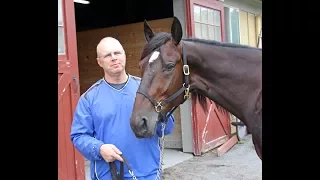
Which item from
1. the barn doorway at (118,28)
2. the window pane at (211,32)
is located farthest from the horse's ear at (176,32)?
the window pane at (211,32)

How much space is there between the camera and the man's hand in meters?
1.81

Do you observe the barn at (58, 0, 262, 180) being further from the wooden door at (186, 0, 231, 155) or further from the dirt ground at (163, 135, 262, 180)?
the dirt ground at (163, 135, 262, 180)

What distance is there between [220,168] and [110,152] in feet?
12.0

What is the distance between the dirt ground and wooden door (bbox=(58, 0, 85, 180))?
151 centimetres

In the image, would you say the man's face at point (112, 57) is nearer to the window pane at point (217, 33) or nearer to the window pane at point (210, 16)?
the window pane at point (210, 16)

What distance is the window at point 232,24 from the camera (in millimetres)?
7027

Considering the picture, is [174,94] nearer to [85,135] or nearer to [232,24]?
[85,135]

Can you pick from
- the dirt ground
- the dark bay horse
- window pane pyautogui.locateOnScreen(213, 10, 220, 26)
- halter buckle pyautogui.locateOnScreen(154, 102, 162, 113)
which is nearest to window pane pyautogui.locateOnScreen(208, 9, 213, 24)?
window pane pyautogui.locateOnScreen(213, 10, 220, 26)
